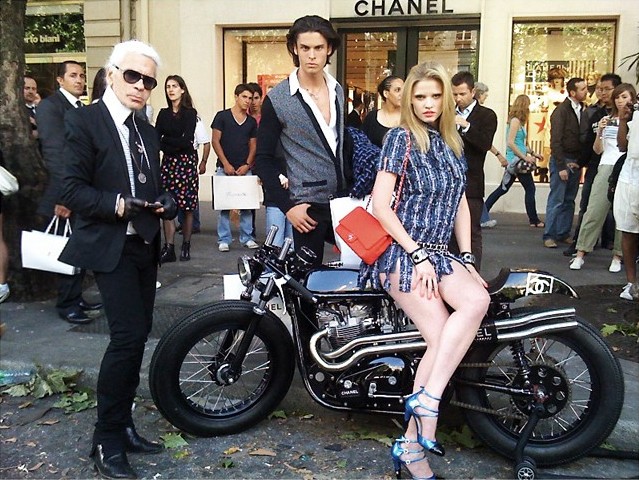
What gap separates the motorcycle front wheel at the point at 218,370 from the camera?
3502mm

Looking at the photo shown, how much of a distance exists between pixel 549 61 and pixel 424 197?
9235mm

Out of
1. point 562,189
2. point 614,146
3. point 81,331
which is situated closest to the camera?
point 81,331

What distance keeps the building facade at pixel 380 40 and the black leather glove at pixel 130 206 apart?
847cm

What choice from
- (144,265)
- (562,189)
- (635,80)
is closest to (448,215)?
(144,265)

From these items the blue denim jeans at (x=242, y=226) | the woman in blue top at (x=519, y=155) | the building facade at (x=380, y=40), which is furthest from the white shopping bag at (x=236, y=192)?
the building facade at (x=380, y=40)

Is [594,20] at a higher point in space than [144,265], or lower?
higher

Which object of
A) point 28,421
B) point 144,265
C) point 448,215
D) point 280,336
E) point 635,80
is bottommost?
point 28,421

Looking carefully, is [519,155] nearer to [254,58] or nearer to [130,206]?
[254,58]

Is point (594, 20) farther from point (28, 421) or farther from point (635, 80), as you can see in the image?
point (28, 421)

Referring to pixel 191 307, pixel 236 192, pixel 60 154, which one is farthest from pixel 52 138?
pixel 236 192

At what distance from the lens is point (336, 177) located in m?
3.74

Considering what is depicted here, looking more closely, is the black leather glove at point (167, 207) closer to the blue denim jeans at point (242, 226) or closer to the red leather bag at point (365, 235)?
the red leather bag at point (365, 235)

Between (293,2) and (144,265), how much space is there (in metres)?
9.48

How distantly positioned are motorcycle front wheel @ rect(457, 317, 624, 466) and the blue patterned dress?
1.95ft
